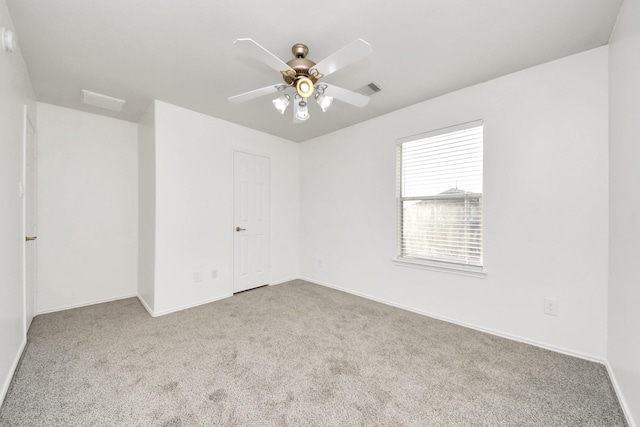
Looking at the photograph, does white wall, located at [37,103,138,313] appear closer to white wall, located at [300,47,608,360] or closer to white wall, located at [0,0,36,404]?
white wall, located at [0,0,36,404]

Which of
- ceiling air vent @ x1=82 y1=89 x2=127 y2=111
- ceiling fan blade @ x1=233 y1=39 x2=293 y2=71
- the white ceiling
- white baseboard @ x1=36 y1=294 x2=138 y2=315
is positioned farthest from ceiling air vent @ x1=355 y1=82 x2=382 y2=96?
white baseboard @ x1=36 y1=294 x2=138 y2=315

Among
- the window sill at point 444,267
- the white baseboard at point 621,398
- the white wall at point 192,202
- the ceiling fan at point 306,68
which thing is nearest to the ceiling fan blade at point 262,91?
the ceiling fan at point 306,68

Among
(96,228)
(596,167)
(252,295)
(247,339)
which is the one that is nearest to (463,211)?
(596,167)

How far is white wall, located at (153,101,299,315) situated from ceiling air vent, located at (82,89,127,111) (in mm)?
440

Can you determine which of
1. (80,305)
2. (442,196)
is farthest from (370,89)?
(80,305)

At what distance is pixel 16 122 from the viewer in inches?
78.7

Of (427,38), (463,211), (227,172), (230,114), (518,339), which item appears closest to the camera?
(427,38)

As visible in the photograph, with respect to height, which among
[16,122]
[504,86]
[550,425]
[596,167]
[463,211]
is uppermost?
[504,86]

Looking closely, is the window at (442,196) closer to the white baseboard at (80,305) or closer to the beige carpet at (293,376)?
the beige carpet at (293,376)

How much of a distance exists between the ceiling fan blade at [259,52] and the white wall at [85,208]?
305cm

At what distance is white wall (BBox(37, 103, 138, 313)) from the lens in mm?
3076

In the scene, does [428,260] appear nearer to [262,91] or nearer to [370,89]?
[370,89]

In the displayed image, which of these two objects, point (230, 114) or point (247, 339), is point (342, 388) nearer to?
point (247, 339)

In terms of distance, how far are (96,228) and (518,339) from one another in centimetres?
487
